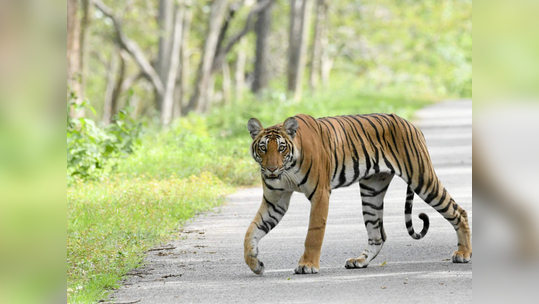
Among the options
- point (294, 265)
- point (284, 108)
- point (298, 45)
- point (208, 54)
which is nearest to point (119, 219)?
point (294, 265)

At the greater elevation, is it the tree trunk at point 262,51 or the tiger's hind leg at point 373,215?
the tree trunk at point 262,51

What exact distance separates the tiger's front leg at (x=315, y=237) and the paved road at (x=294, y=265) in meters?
0.10

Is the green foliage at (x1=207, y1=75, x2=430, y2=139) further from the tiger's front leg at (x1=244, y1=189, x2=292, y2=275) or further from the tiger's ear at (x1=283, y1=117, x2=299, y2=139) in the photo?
the tiger's ear at (x1=283, y1=117, x2=299, y2=139)

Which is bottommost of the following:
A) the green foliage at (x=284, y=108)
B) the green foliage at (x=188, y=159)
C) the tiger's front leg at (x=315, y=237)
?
the tiger's front leg at (x=315, y=237)

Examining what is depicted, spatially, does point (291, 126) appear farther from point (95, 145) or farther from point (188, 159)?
point (188, 159)

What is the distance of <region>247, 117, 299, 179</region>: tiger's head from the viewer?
244 inches

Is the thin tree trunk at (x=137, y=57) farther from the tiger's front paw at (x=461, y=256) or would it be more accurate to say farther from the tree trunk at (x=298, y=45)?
the tiger's front paw at (x=461, y=256)

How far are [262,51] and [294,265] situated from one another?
21069 mm

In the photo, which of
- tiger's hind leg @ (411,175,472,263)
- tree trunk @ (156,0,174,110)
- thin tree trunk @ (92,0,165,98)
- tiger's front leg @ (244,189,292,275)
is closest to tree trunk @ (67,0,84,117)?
tree trunk @ (156,0,174,110)

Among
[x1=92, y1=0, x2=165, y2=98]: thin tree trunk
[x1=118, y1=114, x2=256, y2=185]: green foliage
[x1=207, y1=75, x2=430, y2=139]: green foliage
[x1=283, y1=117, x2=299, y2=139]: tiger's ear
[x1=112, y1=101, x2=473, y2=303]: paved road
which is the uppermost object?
[x1=92, y1=0, x2=165, y2=98]: thin tree trunk

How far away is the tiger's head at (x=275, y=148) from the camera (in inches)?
244

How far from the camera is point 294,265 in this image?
273 inches

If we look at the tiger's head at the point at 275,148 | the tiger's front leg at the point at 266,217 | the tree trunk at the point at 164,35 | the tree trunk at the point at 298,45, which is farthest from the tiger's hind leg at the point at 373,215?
the tree trunk at the point at 298,45

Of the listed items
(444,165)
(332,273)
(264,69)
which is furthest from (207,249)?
(264,69)
